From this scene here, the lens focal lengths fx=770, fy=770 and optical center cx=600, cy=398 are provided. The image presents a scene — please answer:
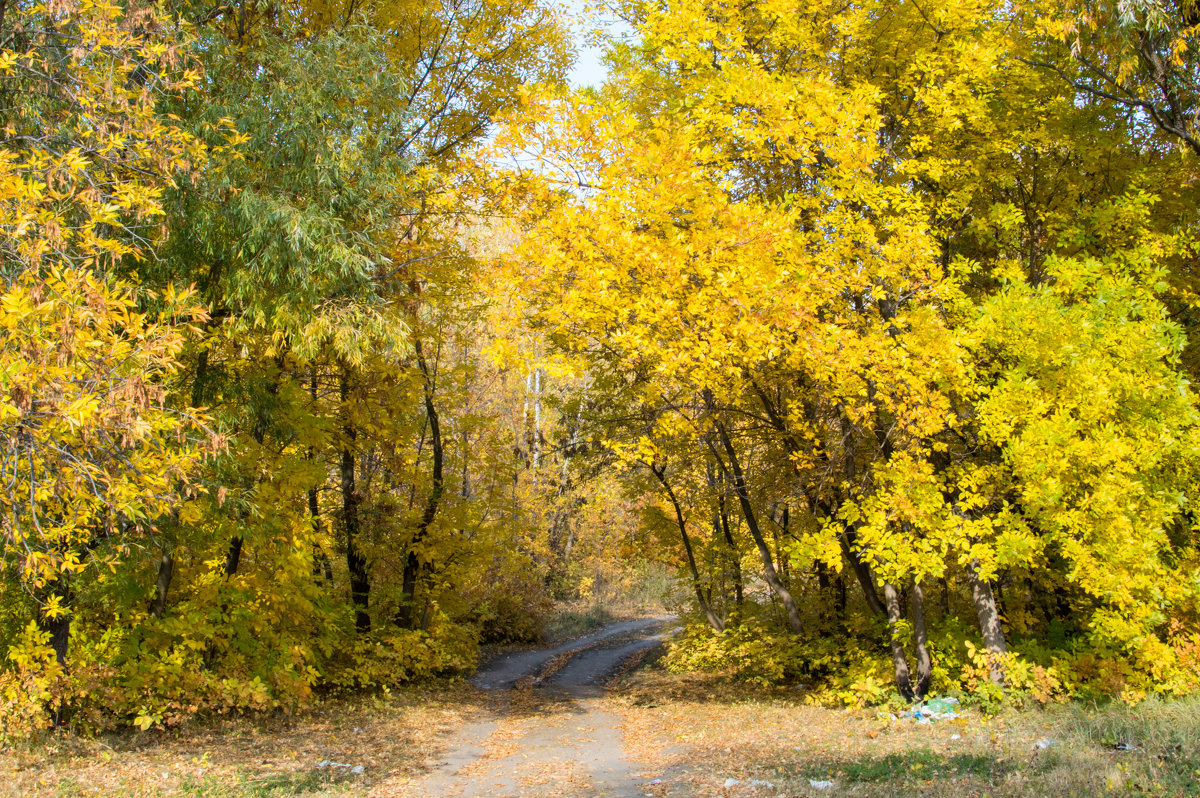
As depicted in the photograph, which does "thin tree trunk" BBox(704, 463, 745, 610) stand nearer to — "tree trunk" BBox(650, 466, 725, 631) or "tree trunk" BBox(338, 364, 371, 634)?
"tree trunk" BBox(650, 466, 725, 631)

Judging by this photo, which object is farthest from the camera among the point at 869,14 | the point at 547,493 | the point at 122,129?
the point at 547,493

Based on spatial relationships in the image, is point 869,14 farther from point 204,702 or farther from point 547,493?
point 547,493

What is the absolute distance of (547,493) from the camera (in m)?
24.9

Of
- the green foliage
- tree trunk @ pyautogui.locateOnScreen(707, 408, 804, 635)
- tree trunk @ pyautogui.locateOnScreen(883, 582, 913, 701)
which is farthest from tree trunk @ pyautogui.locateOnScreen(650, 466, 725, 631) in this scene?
tree trunk @ pyautogui.locateOnScreen(883, 582, 913, 701)

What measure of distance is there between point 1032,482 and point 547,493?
17873mm

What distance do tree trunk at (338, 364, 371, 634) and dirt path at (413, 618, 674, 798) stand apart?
276 centimetres

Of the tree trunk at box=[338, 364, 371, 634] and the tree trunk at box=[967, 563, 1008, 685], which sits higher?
the tree trunk at box=[338, 364, 371, 634]

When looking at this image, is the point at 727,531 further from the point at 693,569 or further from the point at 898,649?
the point at 898,649

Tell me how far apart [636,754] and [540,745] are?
1.39m

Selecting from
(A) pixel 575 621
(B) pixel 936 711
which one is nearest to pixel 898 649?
(B) pixel 936 711

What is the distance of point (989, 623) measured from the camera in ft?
31.7

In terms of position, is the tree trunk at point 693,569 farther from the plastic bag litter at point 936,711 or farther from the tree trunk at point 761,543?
the plastic bag litter at point 936,711

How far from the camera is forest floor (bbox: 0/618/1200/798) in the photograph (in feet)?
20.0

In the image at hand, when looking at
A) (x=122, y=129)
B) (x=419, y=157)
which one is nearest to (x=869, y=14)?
(x=419, y=157)
